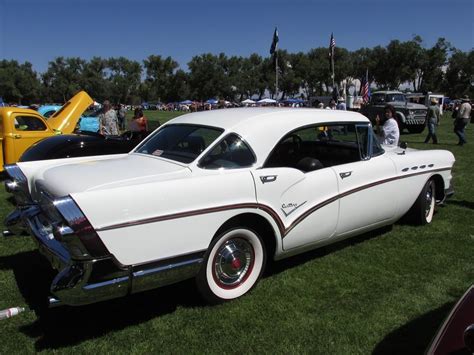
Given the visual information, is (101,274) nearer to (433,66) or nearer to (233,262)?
(233,262)

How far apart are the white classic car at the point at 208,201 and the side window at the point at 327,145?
0.02 metres

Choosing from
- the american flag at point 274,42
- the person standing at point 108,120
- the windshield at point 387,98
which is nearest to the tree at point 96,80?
the american flag at point 274,42

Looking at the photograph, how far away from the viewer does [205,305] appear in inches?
137

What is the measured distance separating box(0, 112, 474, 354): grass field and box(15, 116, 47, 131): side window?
4.78 m

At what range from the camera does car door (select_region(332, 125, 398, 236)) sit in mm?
4180

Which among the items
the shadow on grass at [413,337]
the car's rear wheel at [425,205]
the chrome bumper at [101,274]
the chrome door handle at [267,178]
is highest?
the chrome door handle at [267,178]

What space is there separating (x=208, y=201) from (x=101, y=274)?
901 millimetres

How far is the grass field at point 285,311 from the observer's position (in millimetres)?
2965

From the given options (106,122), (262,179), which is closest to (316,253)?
(262,179)

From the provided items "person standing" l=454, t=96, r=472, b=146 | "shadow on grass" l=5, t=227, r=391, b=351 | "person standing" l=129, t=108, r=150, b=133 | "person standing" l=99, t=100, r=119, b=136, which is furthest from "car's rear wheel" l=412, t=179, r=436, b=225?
"person standing" l=454, t=96, r=472, b=146

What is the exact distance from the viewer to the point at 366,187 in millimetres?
4371

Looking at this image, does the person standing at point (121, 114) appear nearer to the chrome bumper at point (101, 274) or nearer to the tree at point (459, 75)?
the chrome bumper at point (101, 274)

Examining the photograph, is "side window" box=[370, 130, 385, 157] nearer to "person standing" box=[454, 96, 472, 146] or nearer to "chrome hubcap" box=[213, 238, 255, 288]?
"chrome hubcap" box=[213, 238, 255, 288]

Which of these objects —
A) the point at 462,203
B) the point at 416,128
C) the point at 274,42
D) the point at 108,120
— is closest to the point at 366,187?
the point at 462,203
